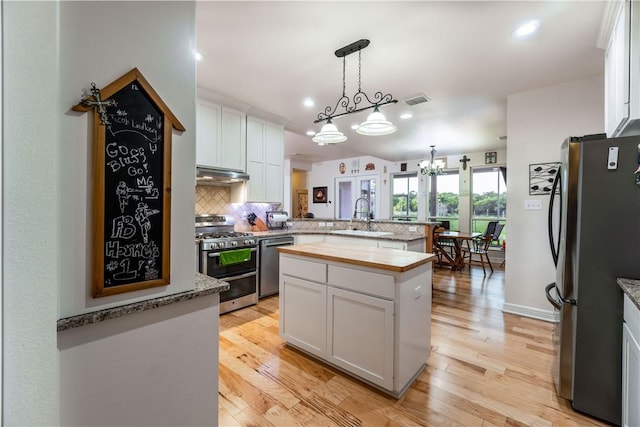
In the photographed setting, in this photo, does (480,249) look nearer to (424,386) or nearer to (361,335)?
(424,386)

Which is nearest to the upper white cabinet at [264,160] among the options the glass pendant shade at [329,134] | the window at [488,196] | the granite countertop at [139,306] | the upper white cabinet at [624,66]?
the glass pendant shade at [329,134]

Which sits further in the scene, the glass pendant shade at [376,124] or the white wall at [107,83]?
the glass pendant shade at [376,124]

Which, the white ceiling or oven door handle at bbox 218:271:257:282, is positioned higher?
the white ceiling

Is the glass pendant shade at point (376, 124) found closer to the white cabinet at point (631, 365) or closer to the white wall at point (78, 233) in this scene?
the white wall at point (78, 233)

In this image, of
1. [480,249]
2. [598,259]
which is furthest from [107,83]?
[480,249]

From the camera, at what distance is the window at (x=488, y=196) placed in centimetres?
661

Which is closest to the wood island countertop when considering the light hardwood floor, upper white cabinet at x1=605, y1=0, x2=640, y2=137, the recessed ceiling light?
the light hardwood floor

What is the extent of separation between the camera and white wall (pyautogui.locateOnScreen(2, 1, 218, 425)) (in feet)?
2.37

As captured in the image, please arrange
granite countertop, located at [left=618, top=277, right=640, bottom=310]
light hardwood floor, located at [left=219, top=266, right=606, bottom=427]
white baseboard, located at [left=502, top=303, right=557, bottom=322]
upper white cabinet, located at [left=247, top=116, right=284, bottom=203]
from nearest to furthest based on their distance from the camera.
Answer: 1. granite countertop, located at [left=618, top=277, right=640, bottom=310]
2. light hardwood floor, located at [left=219, top=266, right=606, bottom=427]
3. white baseboard, located at [left=502, top=303, right=557, bottom=322]
4. upper white cabinet, located at [left=247, top=116, right=284, bottom=203]

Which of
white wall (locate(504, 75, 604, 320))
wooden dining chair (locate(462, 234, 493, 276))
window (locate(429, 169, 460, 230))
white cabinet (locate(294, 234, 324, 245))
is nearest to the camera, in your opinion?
white wall (locate(504, 75, 604, 320))

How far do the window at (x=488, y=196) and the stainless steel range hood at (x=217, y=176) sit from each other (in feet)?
18.8

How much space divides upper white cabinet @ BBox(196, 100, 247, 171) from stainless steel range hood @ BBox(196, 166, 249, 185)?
87 millimetres

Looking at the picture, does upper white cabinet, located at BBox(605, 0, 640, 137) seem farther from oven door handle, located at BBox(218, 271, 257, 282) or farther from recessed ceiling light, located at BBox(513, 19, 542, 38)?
oven door handle, located at BBox(218, 271, 257, 282)

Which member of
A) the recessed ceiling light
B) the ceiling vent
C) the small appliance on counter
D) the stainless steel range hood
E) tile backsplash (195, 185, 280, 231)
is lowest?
the small appliance on counter
